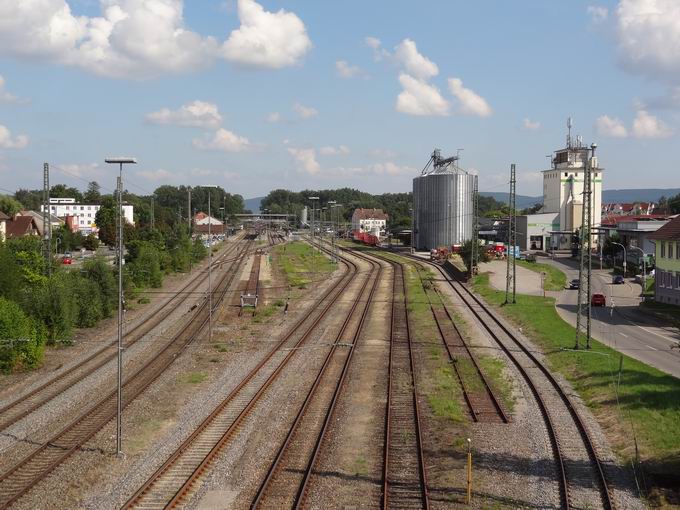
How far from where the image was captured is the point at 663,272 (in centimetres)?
5188

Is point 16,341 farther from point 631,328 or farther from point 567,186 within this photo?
point 567,186

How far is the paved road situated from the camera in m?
31.9

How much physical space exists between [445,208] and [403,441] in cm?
9287

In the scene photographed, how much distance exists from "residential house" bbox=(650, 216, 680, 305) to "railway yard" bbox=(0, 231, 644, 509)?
56.7ft

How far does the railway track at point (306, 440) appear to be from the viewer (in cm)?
1508

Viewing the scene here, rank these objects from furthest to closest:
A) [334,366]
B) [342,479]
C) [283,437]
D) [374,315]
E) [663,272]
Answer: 1. [663,272]
2. [374,315]
3. [334,366]
4. [283,437]
5. [342,479]

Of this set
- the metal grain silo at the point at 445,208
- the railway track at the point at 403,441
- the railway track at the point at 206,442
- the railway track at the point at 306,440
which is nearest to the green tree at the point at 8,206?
the metal grain silo at the point at 445,208

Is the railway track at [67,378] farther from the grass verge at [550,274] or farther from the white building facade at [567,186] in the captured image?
the white building facade at [567,186]

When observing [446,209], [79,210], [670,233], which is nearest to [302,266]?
[446,209]

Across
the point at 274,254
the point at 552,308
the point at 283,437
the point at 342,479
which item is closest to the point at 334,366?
the point at 283,437

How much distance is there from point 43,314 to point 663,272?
4196 cm

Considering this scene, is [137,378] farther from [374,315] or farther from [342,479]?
[374,315]

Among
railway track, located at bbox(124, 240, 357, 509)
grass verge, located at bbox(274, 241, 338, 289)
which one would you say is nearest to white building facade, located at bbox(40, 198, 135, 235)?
grass verge, located at bbox(274, 241, 338, 289)

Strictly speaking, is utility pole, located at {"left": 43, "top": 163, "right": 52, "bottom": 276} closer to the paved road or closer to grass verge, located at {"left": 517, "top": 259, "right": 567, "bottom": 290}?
the paved road
